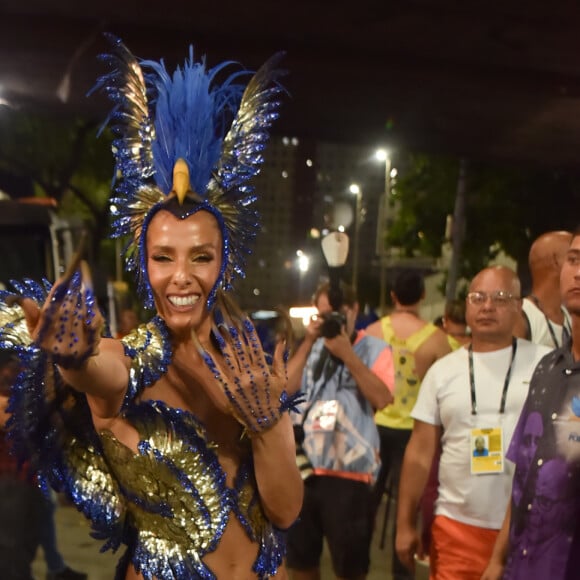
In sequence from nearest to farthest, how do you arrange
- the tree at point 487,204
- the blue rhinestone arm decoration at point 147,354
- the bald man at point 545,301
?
1. the blue rhinestone arm decoration at point 147,354
2. the bald man at point 545,301
3. the tree at point 487,204

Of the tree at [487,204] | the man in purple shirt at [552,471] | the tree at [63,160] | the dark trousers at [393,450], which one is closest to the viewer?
the man in purple shirt at [552,471]

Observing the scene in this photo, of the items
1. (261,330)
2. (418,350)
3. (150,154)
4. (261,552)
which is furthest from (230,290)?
(418,350)

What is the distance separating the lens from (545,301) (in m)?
3.96

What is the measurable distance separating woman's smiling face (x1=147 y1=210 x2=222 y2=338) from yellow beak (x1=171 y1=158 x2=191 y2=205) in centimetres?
6

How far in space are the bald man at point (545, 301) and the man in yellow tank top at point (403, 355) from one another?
1125 mm

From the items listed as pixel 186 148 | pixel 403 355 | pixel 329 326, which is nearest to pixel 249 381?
pixel 186 148

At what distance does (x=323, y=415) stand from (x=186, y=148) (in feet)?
7.58

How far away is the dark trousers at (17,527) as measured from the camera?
4.50m

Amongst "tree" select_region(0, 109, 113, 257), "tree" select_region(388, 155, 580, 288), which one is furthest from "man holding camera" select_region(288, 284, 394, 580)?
"tree" select_region(0, 109, 113, 257)

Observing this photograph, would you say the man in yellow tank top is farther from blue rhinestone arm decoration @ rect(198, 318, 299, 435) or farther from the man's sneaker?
blue rhinestone arm decoration @ rect(198, 318, 299, 435)

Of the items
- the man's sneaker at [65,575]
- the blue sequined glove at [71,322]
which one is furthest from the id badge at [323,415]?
the blue sequined glove at [71,322]

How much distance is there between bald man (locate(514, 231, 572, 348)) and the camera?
3857mm

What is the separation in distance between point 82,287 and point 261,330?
1015 millimetres

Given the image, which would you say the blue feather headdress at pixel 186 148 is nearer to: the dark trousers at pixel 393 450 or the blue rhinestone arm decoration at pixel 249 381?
the blue rhinestone arm decoration at pixel 249 381
